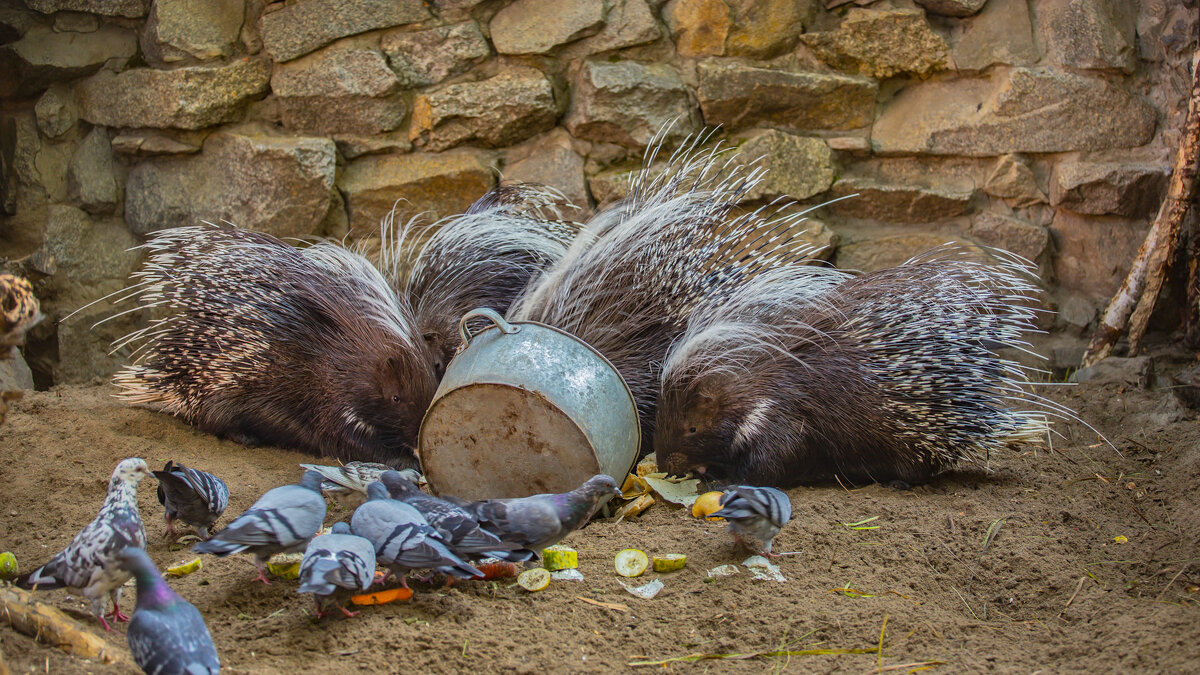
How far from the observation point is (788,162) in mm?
4023

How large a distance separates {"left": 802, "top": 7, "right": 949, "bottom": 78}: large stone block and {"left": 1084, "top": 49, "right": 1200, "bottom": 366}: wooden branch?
0.97 m

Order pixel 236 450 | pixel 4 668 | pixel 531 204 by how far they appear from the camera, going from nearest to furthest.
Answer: pixel 4 668 → pixel 236 450 → pixel 531 204

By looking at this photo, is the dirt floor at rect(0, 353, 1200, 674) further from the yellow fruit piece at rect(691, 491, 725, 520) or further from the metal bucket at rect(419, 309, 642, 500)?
the metal bucket at rect(419, 309, 642, 500)

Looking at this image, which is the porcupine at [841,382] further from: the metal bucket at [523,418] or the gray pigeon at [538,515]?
the gray pigeon at [538,515]

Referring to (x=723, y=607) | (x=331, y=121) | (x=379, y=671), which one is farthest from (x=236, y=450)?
(x=723, y=607)

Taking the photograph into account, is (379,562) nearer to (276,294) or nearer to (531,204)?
(276,294)

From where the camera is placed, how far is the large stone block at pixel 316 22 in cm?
394

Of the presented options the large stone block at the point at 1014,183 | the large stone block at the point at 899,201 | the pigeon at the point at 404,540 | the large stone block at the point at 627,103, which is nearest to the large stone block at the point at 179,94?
the large stone block at the point at 627,103

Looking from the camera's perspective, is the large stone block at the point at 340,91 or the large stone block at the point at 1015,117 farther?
the large stone block at the point at 340,91

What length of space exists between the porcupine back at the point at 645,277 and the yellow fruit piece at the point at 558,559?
988 mm

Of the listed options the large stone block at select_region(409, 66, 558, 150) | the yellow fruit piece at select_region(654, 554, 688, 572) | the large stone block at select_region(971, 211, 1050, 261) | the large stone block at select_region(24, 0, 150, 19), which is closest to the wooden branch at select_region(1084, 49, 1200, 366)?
the large stone block at select_region(971, 211, 1050, 261)

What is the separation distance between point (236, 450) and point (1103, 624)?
9.39ft

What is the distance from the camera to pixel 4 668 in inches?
59.2

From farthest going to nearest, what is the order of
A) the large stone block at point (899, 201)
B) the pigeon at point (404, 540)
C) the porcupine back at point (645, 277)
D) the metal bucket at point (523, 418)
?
the large stone block at point (899, 201), the porcupine back at point (645, 277), the metal bucket at point (523, 418), the pigeon at point (404, 540)
